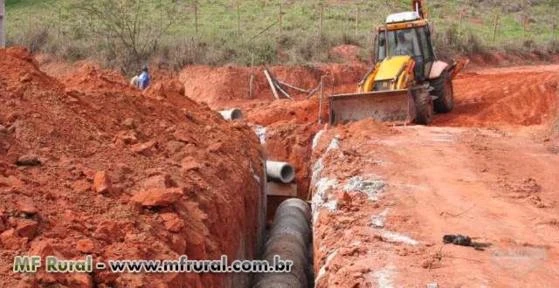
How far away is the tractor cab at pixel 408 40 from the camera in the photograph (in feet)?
60.2

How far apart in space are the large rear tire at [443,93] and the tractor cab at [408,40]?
480 mm

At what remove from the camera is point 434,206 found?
967 centimetres

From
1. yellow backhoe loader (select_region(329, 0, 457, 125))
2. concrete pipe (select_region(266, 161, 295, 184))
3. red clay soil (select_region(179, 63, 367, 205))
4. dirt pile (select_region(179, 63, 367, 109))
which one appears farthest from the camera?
dirt pile (select_region(179, 63, 367, 109))

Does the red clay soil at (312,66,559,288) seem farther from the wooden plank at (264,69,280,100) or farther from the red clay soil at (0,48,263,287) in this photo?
the wooden plank at (264,69,280,100)

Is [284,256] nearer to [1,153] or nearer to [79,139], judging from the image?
[79,139]

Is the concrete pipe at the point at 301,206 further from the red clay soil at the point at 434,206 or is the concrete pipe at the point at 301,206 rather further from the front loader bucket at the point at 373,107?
the front loader bucket at the point at 373,107

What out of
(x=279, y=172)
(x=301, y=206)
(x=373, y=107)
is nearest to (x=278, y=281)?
(x=301, y=206)

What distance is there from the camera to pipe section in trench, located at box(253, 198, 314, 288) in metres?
9.27

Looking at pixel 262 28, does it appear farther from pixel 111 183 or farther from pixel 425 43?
pixel 111 183

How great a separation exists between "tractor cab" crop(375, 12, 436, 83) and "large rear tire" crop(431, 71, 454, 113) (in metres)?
0.48

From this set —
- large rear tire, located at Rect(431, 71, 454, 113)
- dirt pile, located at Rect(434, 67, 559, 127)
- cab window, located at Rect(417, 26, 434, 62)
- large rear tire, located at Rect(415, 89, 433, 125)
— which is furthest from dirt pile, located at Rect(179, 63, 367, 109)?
large rear tire, located at Rect(415, 89, 433, 125)

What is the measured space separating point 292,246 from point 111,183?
3980mm

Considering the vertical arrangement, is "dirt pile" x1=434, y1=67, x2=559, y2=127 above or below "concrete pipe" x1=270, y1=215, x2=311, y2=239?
below

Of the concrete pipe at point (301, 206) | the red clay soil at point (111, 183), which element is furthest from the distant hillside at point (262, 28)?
the red clay soil at point (111, 183)
